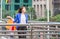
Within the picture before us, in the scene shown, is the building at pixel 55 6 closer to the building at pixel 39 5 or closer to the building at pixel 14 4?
the building at pixel 39 5

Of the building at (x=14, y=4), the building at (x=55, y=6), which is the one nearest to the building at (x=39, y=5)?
the building at (x=14, y=4)

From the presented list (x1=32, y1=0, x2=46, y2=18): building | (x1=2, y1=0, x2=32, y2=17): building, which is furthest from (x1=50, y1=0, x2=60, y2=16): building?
(x1=2, y1=0, x2=32, y2=17): building

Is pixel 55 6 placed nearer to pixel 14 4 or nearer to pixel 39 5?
pixel 39 5

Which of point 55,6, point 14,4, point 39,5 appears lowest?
point 55,6

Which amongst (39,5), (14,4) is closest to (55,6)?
(39,5)

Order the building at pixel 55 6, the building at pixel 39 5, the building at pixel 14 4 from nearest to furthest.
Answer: the building at pixel 55 6
the building at pixel 39 5
the building at pixel 14 4

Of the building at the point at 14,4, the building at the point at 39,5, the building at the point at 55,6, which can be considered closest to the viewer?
the building at the point at 55,6

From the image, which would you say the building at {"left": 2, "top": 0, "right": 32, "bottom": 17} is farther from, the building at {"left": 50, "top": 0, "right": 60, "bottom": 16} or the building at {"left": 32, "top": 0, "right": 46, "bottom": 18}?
the building at {"left": 50, "top": 0, "right": 60, "bottom": 16}

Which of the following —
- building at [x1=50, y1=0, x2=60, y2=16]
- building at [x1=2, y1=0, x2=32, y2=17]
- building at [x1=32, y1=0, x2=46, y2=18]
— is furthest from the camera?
building at [x1=2, y1=0, x2=32, y2=17]

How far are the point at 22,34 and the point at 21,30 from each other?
0.15 m

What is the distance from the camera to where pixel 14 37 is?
855 centimetres

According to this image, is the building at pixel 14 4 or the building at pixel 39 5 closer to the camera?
the building at pixel 39 5

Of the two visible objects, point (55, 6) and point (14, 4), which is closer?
point (55, 6)

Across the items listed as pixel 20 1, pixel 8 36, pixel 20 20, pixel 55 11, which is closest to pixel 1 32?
pixel 8 36
